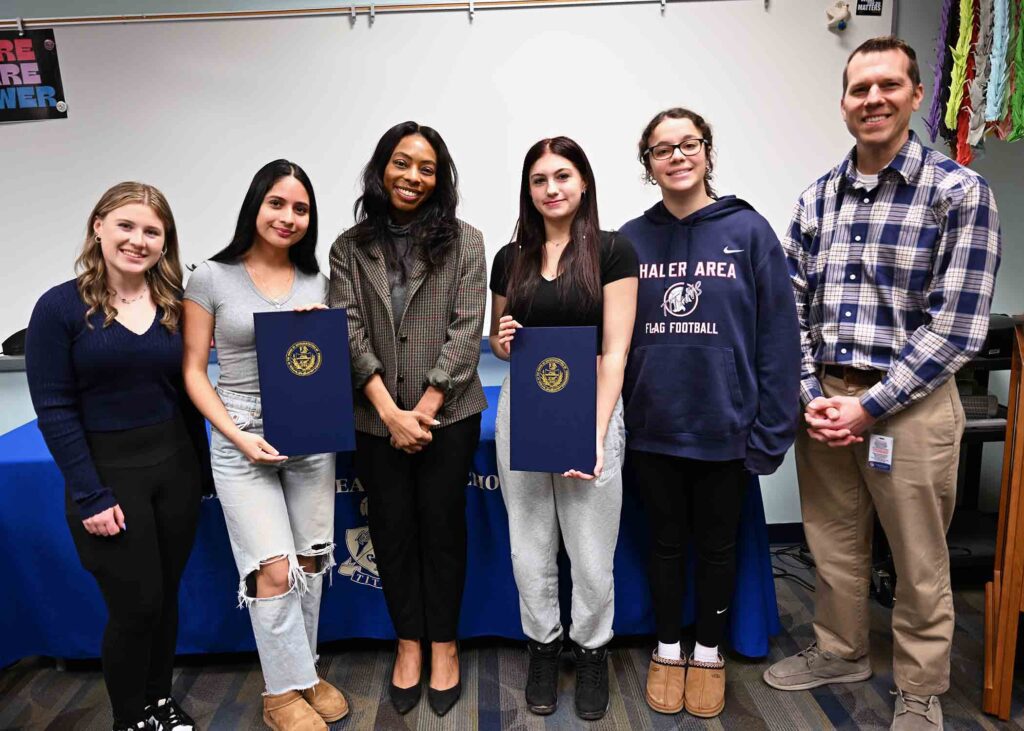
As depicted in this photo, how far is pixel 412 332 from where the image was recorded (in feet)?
5.31

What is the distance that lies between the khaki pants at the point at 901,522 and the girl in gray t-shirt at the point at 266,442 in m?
1.42

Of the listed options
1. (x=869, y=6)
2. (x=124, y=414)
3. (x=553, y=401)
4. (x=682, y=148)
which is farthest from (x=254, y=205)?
(x=869, y=6)

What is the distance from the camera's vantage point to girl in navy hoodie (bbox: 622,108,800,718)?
1.58 metres

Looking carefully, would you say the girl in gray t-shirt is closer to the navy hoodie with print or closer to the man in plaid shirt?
the navy hoodie with print

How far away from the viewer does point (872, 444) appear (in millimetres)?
1642

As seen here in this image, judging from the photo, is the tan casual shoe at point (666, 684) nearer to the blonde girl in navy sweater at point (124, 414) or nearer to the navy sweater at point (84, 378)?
the blonde girl in navy sweater at point (124, 414)

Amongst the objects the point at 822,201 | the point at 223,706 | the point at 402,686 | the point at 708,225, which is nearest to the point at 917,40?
the point at 822,201

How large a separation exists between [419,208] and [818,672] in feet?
5.94

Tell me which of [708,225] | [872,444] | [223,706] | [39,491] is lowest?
[223,706]

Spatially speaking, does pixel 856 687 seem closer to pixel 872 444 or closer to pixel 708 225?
pixel 872 444

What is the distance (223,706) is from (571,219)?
1.76 m

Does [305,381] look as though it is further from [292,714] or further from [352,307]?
[292,714]

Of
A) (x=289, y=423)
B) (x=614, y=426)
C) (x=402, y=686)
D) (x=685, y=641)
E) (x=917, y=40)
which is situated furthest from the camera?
(x=917, y=40)

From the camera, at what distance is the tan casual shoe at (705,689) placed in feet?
5.81
